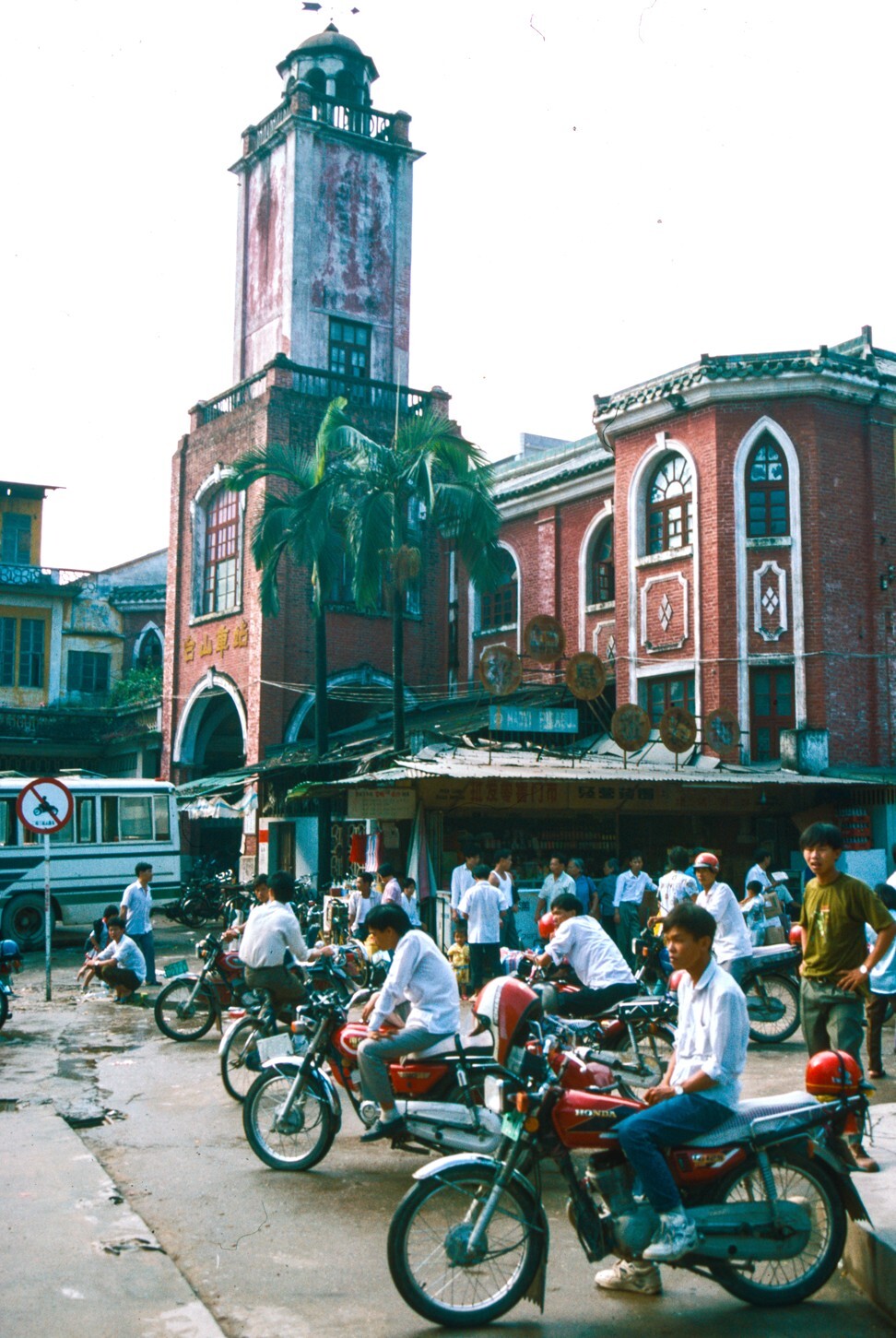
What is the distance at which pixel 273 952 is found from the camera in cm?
862

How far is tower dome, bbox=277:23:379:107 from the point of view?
30.2m

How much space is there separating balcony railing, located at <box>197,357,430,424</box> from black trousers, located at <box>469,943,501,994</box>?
16290 millimetres

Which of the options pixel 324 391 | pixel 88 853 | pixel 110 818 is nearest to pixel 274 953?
pixel 88 853

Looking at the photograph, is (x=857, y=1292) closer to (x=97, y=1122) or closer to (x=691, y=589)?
(x=97, y=1122)

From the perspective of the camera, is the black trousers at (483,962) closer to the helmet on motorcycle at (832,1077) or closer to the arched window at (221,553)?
the helmet on motorcycle at (832,1077)

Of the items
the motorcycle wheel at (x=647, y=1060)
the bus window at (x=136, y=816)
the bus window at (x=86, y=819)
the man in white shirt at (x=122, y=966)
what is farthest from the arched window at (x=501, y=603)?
the motorcycle wheel at (x=647, y=1060)

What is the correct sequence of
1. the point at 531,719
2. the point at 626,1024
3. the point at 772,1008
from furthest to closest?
the point at 531,719, the point at 772,1008, the point at 626,1024

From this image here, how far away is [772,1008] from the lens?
1119 centimetres

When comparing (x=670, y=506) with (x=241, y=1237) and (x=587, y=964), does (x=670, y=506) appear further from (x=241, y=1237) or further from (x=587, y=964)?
(x=241, y=1237)

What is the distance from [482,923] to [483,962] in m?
0.50

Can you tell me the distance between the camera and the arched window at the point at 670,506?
858 inches

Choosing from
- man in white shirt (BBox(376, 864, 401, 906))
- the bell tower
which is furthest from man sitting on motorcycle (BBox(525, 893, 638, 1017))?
the bell tower

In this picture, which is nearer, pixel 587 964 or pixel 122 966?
pixel 587 964

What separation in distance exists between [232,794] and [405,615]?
19.9ft
